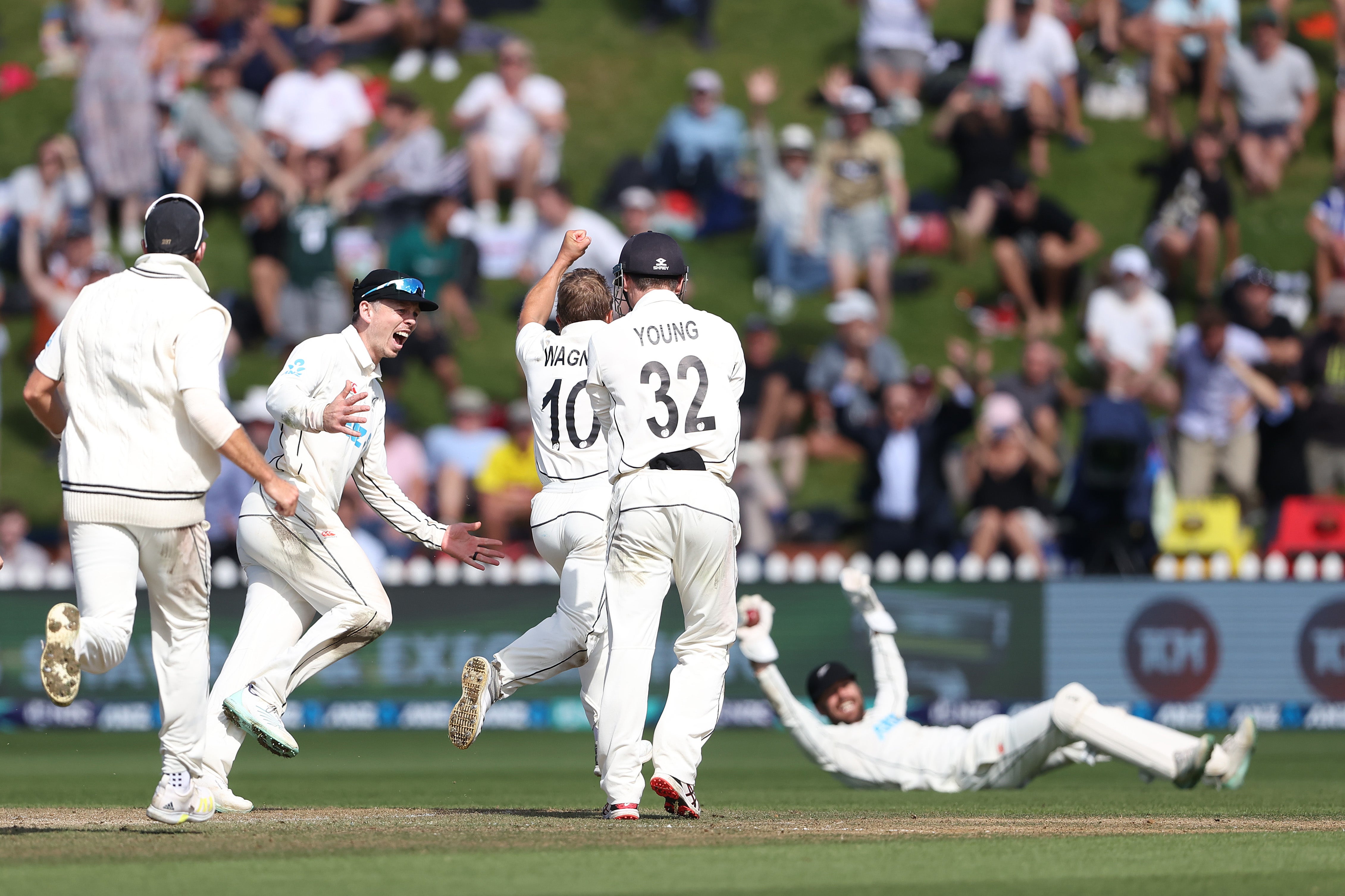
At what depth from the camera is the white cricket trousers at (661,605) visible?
7.91m

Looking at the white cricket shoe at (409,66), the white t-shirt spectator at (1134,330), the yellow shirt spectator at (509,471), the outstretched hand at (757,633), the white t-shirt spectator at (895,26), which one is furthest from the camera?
the white cricket shoe at (409,66)

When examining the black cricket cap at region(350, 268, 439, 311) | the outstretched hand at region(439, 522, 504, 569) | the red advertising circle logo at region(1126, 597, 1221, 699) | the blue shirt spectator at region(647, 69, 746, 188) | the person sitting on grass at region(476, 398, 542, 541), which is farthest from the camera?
the blue shirt spectator at region(647, 69, 746, 188)

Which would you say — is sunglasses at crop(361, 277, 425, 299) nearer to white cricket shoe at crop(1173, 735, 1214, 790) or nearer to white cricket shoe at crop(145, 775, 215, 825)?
white cricket shoe at crop(145, 775, 215, 825)

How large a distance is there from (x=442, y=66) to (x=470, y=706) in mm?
16301

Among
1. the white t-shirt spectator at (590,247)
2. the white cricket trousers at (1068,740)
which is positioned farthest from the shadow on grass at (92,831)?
the white t-shirt spectator at (590,247)

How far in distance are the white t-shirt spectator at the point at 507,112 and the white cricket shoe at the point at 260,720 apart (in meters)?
13.5

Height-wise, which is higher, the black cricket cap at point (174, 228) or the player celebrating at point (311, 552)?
the black cricket cap at point (174, 228)

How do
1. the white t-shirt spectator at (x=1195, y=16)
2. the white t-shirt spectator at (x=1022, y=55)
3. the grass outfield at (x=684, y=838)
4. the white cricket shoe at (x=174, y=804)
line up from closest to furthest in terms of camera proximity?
the grass outfield at (x=684, y=838), the white cricket shoe at (x=174, y=804), the white t-shirt spectator at (x=1022, y=55), the white t-shirt spectator at (x=1195, y=16)

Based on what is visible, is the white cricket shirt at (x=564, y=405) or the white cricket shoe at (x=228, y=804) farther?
the white cricket shirt at (x=564, y=405)

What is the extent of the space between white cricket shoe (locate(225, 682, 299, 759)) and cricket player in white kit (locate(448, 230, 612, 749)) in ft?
3.88

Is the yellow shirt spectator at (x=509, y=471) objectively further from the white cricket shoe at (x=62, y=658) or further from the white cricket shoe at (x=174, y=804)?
the white cricket shoe at (x=62, y=658)

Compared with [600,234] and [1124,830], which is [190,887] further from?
[600,234]

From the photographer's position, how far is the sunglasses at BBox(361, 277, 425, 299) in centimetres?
856

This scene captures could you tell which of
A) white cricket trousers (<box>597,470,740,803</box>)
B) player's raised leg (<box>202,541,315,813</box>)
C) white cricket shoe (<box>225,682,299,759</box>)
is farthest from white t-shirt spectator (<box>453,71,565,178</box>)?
white cricket shoe (<box>225,682,299,759</box>)
